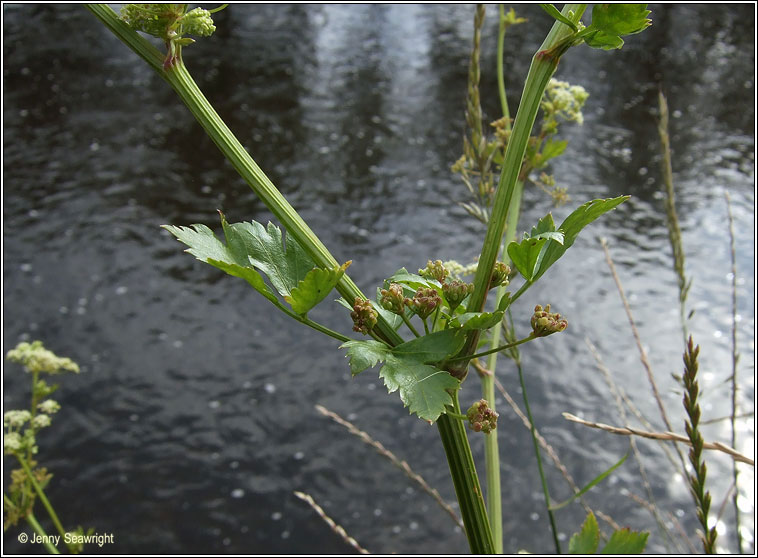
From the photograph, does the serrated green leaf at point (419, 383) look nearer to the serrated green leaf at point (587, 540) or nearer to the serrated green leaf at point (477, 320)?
the serrated green leaf at point (477, 320)

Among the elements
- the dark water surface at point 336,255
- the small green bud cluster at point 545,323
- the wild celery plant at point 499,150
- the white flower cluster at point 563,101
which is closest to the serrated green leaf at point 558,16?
the small green bud cluster at point 545,323

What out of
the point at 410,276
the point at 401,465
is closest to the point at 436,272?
the point at 410,276

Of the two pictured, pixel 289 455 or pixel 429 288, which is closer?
pixel 429 288

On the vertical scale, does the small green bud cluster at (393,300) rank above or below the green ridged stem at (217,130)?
below

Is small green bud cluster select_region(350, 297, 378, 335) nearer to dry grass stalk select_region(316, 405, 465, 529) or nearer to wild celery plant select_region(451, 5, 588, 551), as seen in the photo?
wild celery plant select_region(451, 5, 588, 551)

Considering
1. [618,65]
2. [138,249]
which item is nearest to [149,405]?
[138,249]

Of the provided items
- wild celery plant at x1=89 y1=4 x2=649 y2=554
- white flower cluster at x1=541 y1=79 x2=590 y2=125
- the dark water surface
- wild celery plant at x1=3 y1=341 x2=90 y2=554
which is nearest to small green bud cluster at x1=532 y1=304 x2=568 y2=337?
wild celery plant at x1=89 y1=4 x2=649 y2=554

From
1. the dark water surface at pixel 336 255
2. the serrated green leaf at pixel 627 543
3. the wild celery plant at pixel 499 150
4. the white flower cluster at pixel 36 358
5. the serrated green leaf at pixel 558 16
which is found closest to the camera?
the serrated green leaf at pixel 558 16

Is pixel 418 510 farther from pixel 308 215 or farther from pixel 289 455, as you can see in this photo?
pixel 308 215
